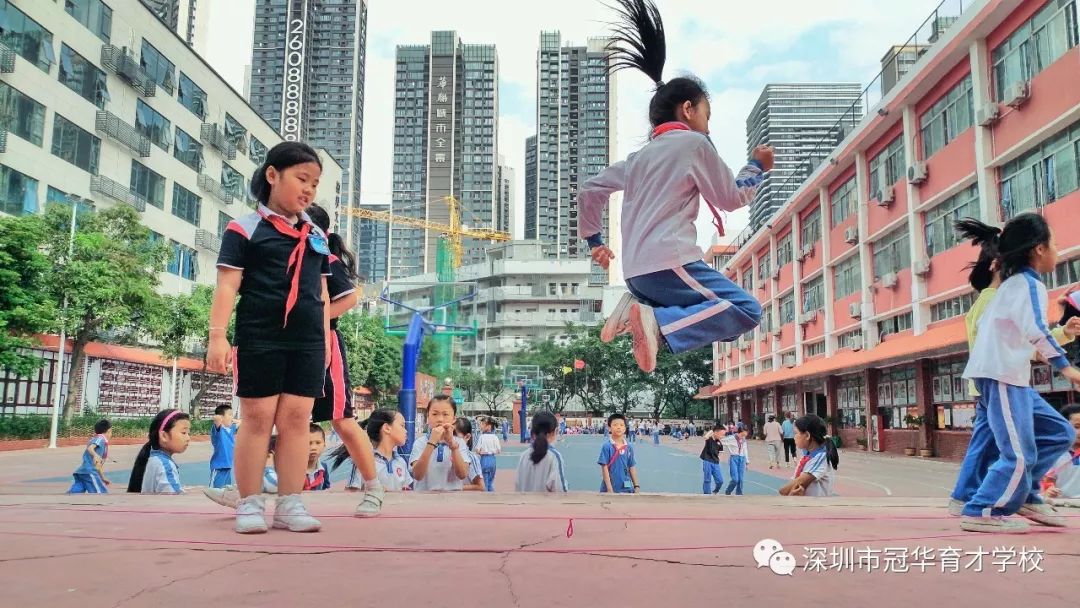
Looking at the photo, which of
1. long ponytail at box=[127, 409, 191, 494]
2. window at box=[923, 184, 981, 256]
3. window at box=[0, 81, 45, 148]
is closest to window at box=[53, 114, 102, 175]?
window at box=[0, 81, 45, 148]

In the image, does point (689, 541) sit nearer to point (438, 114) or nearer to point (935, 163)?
point (935, 163)

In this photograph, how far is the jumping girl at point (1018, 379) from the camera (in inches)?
139

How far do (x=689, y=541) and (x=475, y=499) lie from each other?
→ 1.87 m

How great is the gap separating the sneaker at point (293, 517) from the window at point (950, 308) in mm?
19217

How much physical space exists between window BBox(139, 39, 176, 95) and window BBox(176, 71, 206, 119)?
80 cm

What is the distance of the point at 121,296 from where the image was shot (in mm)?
21891

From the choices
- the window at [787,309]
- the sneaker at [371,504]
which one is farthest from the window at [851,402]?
Result: the sneaker at [371,504]

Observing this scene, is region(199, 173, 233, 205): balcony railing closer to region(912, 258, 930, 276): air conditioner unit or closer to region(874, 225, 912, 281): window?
region(874, 225, 912, 281): window

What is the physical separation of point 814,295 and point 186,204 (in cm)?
2615

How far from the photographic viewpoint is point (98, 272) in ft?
69.5

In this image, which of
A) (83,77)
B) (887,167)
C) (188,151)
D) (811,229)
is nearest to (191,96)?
(188,151)

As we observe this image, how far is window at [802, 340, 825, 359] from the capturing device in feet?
98.9

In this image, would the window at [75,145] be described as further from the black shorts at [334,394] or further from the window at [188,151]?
the black shorts at [334,394]

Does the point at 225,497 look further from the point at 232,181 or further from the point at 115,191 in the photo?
the point at 232,181
